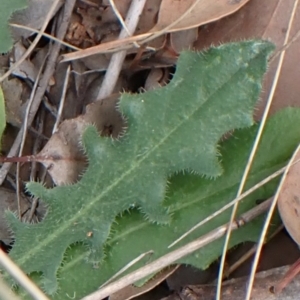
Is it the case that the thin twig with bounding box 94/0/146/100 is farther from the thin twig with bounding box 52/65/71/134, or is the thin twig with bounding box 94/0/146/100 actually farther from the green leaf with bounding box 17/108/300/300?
the green leaf with bounding box 17/108/300/300

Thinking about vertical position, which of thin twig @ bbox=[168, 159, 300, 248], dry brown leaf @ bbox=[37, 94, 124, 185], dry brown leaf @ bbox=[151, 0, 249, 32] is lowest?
thin twig @ bbox=[168, 159, 300, 248]

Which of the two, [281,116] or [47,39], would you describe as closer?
[281,116]

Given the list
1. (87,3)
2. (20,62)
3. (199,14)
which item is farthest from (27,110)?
(199,14)

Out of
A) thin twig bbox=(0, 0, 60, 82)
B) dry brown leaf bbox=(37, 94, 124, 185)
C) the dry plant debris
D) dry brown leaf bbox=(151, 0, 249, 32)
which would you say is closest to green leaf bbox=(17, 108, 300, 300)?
the dry plant debris

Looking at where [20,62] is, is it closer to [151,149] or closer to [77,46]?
[77,46]

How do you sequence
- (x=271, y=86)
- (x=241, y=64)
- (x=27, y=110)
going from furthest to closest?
(x=27, y=110)
(x=271, y=86)
(x=241, y=64)

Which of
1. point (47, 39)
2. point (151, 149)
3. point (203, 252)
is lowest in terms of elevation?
point (203, 252)

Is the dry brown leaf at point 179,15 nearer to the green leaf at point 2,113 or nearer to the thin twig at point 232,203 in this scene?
the green leaf at point 2,113
